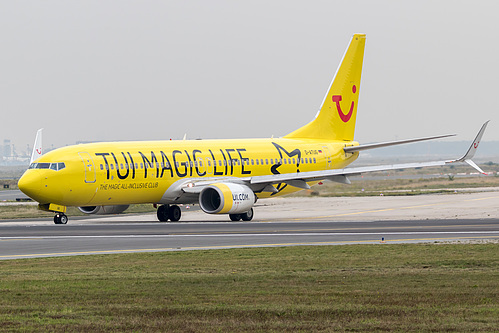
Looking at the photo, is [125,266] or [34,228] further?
[34,228]

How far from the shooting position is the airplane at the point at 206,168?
136 ft

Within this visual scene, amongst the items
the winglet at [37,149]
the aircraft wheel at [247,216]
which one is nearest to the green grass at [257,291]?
the aircraft wheel at [247,216]

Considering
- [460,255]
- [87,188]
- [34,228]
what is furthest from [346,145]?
[460,255]

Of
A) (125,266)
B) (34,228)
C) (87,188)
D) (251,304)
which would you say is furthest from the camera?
(87,188)

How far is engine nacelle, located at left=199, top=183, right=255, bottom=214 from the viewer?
141 feet

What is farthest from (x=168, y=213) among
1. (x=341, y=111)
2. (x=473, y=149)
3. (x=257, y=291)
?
(x=257, y=291)

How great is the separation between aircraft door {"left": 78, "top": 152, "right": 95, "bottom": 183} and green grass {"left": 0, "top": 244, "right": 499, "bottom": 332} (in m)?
16.0

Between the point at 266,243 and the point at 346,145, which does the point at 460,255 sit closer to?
the point at 266,243

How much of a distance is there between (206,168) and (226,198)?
4.24 m

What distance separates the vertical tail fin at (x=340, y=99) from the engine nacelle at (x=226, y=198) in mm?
10927

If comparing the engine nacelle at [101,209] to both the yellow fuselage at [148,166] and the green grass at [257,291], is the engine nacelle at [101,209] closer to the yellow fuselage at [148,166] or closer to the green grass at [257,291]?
the yellow fuselage at [148,166]

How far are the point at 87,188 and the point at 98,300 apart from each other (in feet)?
84.9

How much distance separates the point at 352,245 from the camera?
94.2 ft

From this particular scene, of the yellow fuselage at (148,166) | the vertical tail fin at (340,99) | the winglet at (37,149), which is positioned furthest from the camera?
the winglet at (37,149)
